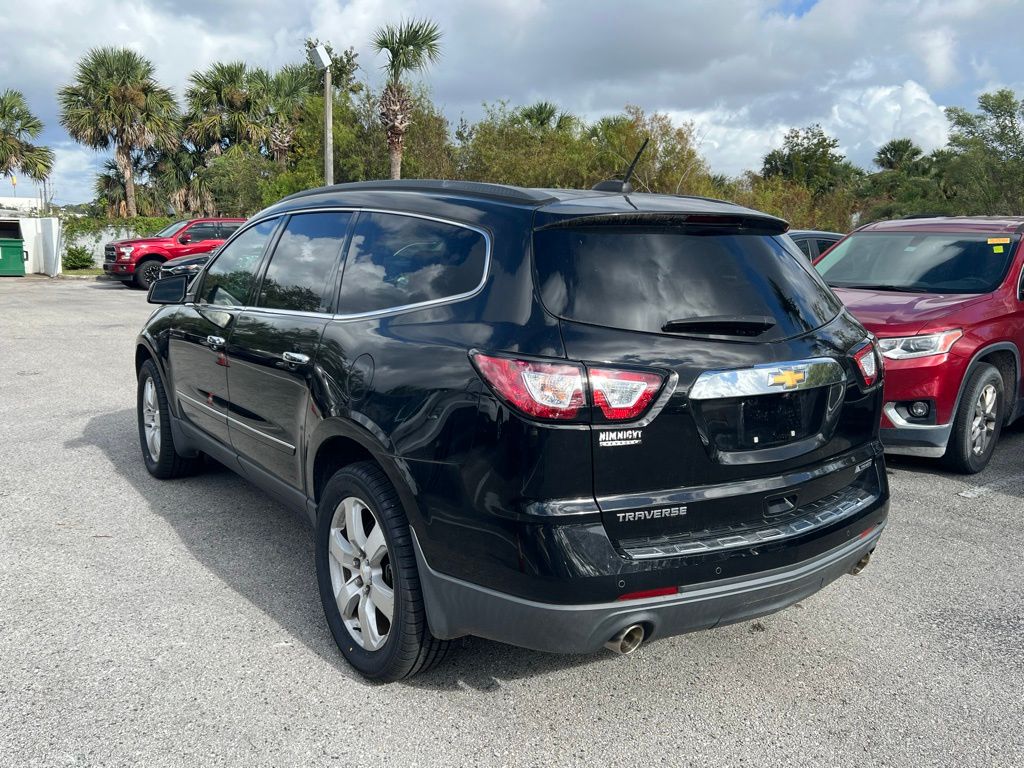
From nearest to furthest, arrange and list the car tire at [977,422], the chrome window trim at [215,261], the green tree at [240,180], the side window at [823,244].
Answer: the chrome window trim at [215,261], the car tire at [977,422], the side window at [823,244], the green tree at [240,180]

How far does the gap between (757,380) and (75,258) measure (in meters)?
29.6

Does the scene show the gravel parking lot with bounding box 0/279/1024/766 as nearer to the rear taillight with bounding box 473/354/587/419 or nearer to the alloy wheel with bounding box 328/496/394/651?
the alloy wheel with bounding box 328/496/394/651

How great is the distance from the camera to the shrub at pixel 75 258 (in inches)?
1105

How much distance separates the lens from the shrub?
92.1 feet

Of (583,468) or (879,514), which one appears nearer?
(583,468)

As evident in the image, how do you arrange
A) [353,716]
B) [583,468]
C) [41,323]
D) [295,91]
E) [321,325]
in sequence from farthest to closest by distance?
[295,91] < [41,323] < [321,325] < [353,716] < [583,468]

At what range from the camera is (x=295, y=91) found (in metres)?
40.2

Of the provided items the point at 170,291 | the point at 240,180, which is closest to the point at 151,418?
the point at 170,291

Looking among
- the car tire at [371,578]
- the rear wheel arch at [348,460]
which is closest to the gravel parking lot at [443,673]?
the car tire at [371,578]

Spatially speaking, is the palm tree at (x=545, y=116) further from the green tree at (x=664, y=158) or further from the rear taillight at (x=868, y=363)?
the rear taillight at (x=868, y=363)

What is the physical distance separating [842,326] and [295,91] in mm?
40655

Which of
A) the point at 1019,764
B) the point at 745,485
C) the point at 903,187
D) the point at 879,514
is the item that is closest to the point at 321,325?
the point at 745,485

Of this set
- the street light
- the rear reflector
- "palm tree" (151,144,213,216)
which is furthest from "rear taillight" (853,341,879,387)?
"palm tree" (151,144,213,216)

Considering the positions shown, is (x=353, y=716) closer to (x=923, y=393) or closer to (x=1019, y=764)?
(x=1019, y=764)
